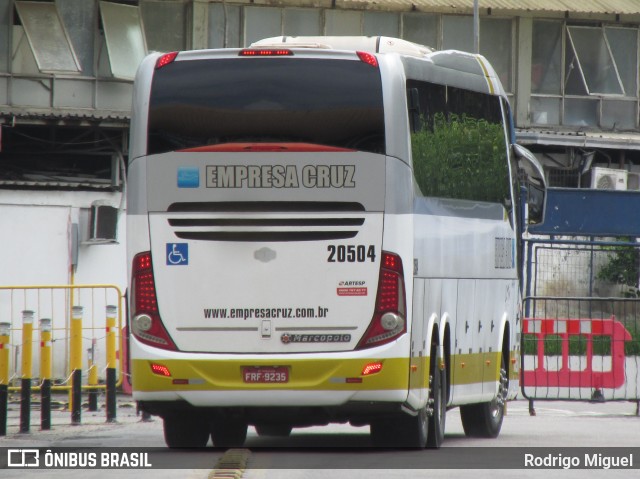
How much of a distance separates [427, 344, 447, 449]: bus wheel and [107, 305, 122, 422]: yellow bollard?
5.42 m

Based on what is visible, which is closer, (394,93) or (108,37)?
(394,93)

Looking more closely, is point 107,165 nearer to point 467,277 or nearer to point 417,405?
point 467,277

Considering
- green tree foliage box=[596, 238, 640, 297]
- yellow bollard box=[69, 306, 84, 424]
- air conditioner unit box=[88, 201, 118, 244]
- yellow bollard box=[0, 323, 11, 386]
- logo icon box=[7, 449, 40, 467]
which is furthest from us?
green tree foliage box=[596, 238, 640, 297]

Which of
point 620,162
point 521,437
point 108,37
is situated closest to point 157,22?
point 108,37

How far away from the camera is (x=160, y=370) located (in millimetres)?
13031

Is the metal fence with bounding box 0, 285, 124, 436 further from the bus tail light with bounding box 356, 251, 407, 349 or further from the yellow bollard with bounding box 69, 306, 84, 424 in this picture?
the bus tail light with bounding box 356, 251, 407, 349

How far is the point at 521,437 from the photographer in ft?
54.6

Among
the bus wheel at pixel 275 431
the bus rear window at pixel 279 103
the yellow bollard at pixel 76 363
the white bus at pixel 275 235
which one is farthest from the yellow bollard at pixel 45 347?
the bus rear window at pixel 279 103

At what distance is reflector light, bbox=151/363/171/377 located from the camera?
13.0 metres

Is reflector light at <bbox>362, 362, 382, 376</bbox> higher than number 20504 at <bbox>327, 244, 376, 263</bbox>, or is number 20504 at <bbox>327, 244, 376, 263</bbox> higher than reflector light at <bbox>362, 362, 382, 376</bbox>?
number 20504 at <bbox>327, 244, 376, 263</bbox>

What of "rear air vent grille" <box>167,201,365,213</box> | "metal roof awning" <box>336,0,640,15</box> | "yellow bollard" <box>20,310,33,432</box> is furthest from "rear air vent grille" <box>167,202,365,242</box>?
"metal roof awning" <box>336,0,640,15</box>

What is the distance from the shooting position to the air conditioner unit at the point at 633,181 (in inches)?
1533

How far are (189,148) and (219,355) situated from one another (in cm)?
164

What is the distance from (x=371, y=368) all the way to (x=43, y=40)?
21.3 m
